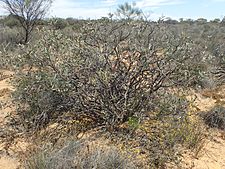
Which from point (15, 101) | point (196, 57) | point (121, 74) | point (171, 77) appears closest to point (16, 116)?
point (15, 101)

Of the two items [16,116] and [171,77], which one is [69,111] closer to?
[16,116]

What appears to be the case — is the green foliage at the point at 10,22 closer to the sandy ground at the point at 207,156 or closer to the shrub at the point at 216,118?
the sandy ground at the point at 207,156

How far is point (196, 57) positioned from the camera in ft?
22.5

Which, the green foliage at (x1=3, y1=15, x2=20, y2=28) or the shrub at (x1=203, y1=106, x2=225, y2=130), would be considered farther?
the green foliage at (x1=3, y1=15, x2=20, y2=28)

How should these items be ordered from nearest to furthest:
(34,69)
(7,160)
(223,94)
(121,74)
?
(7,160) < (121,74) < (34,69) < (223,94)

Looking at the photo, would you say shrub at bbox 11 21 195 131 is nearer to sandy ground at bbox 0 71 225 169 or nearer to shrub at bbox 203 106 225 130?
sandy ground at bbox 0 71 225 169

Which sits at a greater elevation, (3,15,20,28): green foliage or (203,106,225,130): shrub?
(203,106,225,130): shrub

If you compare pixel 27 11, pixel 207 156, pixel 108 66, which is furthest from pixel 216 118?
pixel 27 11

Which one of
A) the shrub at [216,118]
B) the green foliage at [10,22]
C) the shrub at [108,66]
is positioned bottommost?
the green foliage at [10,22]

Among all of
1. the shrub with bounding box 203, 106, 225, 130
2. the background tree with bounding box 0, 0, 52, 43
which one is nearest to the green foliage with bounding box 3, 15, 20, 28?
the background tree with bounding box 0, 0, 52, 43

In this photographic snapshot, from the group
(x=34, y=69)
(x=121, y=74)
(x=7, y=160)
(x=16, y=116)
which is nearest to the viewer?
(x=7, y=160)

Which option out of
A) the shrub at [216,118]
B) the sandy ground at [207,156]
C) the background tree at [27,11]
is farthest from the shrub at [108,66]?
the background tree at [27,11]

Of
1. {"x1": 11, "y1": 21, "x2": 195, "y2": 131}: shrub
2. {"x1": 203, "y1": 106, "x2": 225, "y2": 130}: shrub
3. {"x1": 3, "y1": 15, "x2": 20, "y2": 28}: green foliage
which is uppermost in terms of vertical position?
{"x1": 11, "y1": 21, "x2": 195, "y2": 131}: shrub

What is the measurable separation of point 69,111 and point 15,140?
3.90ft
